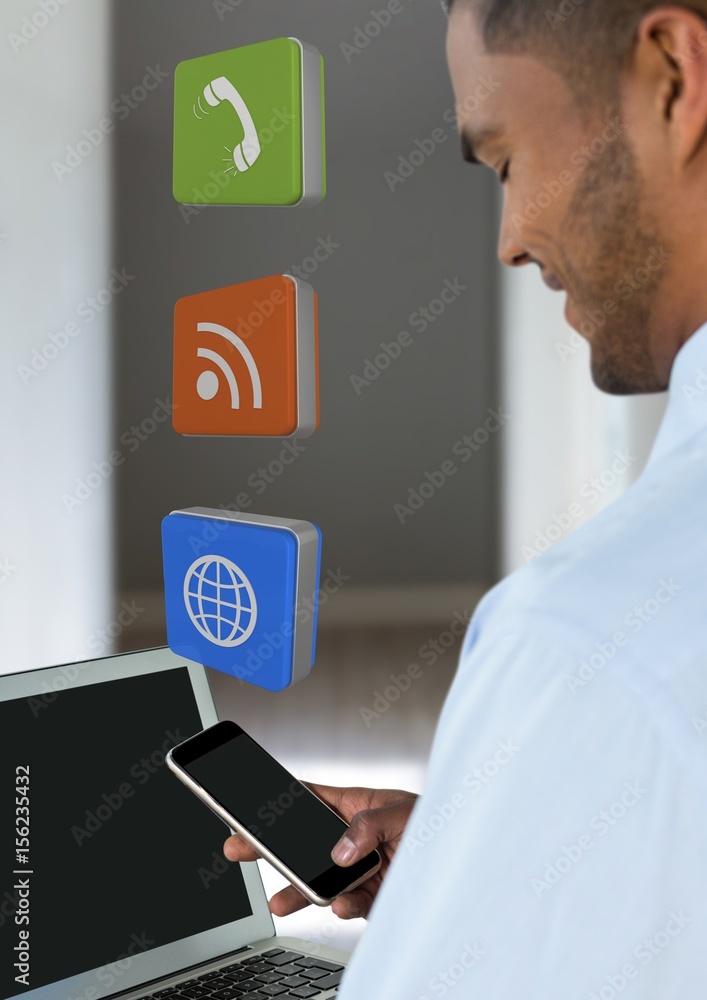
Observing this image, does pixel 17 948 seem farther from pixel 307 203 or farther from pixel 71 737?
Result: pixel 307 203

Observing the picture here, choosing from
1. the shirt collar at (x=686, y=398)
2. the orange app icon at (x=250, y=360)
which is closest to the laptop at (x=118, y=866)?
the orange app icon at (x=250, y=360)

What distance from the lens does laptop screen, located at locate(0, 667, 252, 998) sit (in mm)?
728

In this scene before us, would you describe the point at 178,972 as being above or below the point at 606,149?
below

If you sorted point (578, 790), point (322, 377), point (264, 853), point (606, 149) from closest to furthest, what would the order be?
point (578, 790) → point (606, 149) → point (264, 853) → point (322, 377)

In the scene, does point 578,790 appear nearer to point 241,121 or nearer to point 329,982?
point 329,982

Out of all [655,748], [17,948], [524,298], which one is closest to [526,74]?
[655,748]

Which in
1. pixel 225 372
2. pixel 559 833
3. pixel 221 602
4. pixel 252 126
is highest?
pixel 252 126

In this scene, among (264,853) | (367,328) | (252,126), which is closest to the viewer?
(264,853)

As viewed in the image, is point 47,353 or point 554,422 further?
point 554,422

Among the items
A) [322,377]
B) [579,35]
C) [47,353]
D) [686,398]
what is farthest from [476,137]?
[322,377]

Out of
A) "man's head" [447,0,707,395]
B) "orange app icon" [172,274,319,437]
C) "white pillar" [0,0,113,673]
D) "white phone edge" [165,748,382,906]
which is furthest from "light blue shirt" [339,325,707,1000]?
"white pillar" [0,0,113,673]

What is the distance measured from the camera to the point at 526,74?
1.52 ft

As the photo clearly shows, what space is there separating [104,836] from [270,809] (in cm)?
14

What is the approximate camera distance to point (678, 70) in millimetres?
402
